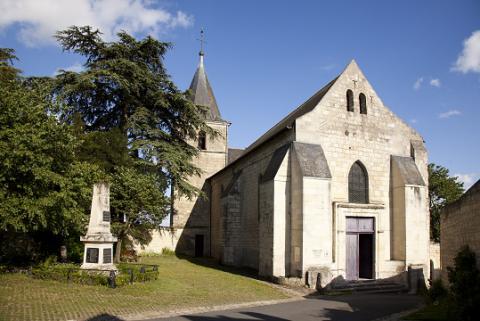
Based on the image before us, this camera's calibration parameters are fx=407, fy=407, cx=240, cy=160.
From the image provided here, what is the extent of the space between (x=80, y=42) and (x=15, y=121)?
426 inches

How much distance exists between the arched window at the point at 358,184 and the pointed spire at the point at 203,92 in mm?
19551

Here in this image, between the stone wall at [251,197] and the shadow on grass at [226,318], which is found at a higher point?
the stone wall at [251,197]

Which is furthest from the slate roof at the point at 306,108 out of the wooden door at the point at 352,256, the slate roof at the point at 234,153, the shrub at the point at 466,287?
the slate roof at the point at 234,153

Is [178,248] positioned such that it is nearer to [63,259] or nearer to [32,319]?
[63,259]

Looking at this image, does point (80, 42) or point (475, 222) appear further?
point (80, 42)

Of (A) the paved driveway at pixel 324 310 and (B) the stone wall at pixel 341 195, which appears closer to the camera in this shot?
(A) the paved driveway at pixel 324 310

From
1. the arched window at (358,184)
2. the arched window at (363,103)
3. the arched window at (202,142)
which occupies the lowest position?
the arched window at (358,184)

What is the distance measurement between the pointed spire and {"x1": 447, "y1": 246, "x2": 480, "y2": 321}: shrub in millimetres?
28794

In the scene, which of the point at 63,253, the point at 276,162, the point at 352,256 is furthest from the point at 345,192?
the point at 63,253

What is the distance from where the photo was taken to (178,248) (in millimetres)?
32844

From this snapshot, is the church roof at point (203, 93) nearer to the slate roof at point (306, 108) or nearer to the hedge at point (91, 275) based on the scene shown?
the slate roof at point (306, 108)

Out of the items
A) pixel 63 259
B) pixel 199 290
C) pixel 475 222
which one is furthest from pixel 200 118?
pixel 475 222

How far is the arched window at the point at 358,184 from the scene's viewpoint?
18969mm

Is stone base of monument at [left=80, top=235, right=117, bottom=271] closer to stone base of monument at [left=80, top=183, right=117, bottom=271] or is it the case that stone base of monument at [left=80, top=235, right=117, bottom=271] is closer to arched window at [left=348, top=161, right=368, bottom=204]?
stone base of monument at [left=80, top=183, right=117, bottom=271]
